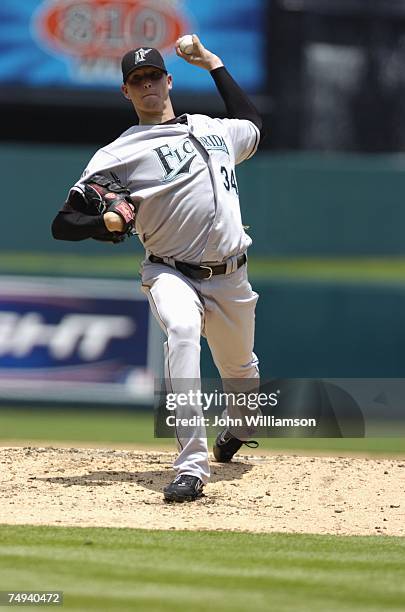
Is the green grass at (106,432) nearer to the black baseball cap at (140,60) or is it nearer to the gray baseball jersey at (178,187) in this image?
the gray baseball jersey at (178,187)

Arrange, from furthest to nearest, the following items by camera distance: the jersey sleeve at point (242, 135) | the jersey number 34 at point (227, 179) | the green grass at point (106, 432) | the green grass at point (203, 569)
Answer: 1. the green grass at point (106, 432)
2. the jersey sleeve at point (242, 135)
3. the jersey number 34 at point (227, 179)
4. the green grass at point (203, 569)

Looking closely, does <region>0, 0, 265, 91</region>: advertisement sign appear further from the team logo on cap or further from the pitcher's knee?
the pitcher's knee

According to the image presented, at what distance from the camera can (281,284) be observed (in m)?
9.87

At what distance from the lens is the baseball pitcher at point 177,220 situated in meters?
5.14

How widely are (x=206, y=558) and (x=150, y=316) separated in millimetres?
5381

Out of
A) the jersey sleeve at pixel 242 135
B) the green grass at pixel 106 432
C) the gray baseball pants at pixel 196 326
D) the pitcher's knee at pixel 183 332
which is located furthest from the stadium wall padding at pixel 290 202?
the pitcher's knee at pixel 183 332

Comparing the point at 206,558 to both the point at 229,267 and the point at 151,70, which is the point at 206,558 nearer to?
the point at 229,267

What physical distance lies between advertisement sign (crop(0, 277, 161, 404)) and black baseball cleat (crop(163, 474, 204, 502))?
437cm

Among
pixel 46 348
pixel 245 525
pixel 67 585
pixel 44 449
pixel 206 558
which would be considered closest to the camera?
pixel 67 585

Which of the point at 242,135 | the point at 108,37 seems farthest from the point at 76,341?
the point at 108,37

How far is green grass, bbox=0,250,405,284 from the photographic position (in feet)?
32.2

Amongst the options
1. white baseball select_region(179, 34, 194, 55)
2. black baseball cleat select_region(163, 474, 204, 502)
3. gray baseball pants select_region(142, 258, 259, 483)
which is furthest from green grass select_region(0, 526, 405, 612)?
white baseball select_region(179, 34, 194, 55)

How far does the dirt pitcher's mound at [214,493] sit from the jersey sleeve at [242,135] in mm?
1439

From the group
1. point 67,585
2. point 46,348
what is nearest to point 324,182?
point 46,348
